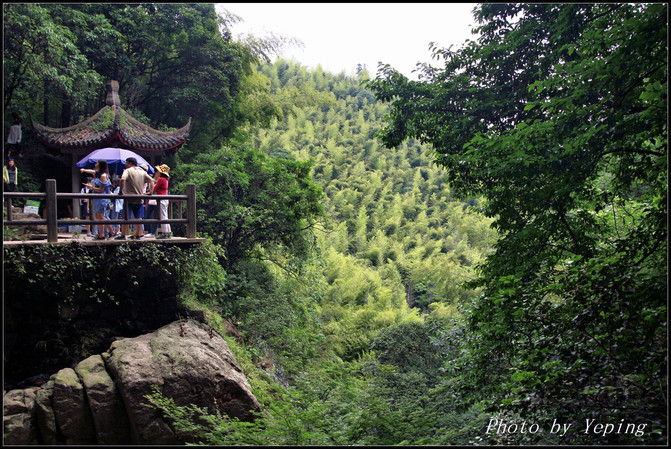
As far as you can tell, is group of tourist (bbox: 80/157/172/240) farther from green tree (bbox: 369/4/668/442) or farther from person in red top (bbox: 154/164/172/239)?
green tree (bbox: 369/4/668/442)

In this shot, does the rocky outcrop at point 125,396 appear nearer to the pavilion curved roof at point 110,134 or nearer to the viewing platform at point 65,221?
the viewing platform at point 65,221

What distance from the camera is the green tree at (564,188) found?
11.4ft

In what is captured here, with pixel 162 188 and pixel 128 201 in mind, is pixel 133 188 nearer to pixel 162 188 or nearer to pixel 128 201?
pixel 128 201

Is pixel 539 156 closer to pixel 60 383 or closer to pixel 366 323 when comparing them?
pixel 60 383

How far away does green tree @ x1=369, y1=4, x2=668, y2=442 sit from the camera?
3488 mm

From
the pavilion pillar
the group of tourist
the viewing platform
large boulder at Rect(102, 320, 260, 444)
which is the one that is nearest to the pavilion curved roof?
the pavilion pillar

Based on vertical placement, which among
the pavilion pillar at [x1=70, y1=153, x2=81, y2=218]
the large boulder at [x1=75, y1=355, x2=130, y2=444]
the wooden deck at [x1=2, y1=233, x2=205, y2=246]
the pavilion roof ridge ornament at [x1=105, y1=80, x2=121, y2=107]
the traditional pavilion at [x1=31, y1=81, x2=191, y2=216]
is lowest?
the large boulder at [x1=75, y1=355, x2=130, y2=444]

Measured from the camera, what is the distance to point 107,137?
888cm

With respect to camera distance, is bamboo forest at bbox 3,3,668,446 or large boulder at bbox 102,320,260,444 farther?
large boulder at bbox 102,320,260,444

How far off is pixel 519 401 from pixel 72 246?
615 centimetres

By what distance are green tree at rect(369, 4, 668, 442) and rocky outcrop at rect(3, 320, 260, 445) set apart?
12.2ft

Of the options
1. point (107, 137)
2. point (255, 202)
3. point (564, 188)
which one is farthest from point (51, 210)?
point (564, 188)

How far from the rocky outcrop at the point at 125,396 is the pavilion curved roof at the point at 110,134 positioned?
4429mm

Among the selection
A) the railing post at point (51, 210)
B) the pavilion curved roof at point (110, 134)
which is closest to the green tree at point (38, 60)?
the pavilion curved roof at point (110, 134)
